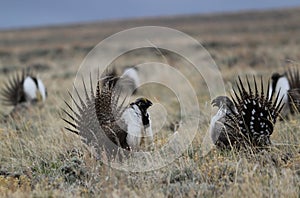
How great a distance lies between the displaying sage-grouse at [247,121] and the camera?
4023mm

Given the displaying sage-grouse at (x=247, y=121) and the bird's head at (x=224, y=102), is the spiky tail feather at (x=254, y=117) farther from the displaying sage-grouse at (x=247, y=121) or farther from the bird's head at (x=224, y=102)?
the bird's head at (x=224, y=102)

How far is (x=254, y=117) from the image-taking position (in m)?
4.04

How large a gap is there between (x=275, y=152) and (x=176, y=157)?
77 cm

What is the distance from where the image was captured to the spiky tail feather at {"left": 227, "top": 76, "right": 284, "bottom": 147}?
13.2ft

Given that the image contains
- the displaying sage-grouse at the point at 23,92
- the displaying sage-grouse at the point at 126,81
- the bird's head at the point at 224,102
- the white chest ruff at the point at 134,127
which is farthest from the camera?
the displaying sage-grouse at the point at 23,92

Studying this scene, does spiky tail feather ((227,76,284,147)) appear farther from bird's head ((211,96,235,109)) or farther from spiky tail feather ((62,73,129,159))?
spiky tail feather ((62,73,129,159))

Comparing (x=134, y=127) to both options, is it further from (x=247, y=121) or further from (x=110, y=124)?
(x=247, y=121)

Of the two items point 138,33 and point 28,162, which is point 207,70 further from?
point 138,33

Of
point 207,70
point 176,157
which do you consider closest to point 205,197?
point 176,157

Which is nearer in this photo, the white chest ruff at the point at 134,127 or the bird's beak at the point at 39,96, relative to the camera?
the white chest ruff at the point at 134,127

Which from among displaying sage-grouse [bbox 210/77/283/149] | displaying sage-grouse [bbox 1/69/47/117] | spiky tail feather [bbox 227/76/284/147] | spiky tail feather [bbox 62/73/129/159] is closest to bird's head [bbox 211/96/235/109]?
displaying sage-grouse [bbox 210/77/283/149]

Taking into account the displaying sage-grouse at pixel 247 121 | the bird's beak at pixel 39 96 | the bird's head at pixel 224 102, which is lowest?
the displaying sage-grouse at pixel 247 121

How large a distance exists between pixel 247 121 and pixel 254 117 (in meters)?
0.06

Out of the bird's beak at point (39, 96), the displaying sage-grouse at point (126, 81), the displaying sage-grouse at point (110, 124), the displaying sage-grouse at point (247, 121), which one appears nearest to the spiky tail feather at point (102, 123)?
the displaying sage-grouse at point (110, 124)
